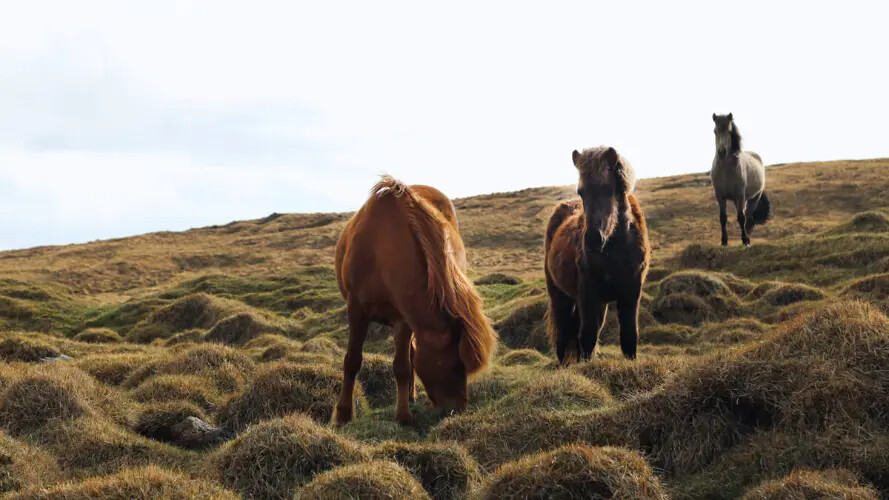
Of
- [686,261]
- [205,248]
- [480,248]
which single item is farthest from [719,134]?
[205,248]

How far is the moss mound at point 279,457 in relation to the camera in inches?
202

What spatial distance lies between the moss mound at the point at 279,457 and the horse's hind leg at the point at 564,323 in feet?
13.6

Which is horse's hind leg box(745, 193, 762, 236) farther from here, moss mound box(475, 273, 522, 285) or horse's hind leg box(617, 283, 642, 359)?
horse's hind leg box(617, 283, 642, 359)

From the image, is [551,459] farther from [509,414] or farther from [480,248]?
[480,248]

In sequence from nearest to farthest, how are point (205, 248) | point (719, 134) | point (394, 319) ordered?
point (394, 319) < point (719, 134) < point (205, 248)

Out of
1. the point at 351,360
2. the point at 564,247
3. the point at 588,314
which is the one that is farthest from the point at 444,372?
the point at 564,247

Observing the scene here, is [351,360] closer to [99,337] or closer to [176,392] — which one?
[176,392]

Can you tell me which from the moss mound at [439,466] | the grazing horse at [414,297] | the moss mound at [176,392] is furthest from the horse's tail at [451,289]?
the moss mound at [176,392]

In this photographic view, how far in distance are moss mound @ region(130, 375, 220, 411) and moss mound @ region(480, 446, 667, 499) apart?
486 cm

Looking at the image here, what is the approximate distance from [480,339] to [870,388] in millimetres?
3073

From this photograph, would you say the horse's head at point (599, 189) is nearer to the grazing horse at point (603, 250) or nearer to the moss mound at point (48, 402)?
the grazing horse at point (603, 250)

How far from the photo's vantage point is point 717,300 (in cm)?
1238

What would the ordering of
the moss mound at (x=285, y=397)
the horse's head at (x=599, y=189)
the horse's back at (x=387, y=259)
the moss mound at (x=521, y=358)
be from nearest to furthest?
the horse's back at (x=387, y=259) < the horse's head at (x=599, y=189) < the moss mound at (x=285, y=397) < the moss mound at (x=521, y=358)

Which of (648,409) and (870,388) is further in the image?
(648,409)
